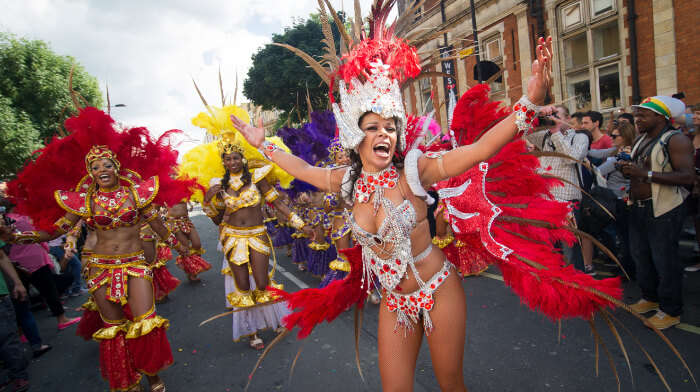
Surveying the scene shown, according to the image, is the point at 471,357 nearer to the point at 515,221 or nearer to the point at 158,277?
the point at 515,221

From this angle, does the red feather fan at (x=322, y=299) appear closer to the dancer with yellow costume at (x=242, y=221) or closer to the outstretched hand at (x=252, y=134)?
the outstretched hand at (x=252, y=134)

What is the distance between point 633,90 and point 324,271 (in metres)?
10.3

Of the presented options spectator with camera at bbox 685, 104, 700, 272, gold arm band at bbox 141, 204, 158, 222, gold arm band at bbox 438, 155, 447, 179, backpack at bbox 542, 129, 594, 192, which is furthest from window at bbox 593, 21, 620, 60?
gold arm band at bbox 141, 204, 158, 222

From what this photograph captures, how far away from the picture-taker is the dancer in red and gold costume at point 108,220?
3.32 meters

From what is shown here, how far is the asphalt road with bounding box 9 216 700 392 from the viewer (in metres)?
2.96

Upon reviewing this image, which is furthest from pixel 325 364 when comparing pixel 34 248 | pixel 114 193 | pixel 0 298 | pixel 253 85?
pixel 253 85

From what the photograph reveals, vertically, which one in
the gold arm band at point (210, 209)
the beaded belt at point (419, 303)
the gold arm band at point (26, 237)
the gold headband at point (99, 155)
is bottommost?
the beaded belt at point (419, 303)

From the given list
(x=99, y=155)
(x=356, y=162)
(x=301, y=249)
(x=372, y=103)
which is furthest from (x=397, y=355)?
(x=301, y=249)

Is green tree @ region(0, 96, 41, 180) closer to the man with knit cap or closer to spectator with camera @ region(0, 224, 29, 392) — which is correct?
spectator with camera @ region(0, 224, 29, 392)

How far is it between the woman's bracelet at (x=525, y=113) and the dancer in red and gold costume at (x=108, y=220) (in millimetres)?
3343

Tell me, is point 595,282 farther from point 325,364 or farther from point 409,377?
point 325,364

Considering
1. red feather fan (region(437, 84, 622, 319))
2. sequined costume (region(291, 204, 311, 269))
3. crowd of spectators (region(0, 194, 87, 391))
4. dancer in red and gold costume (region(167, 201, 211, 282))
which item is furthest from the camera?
sequined costume (region(291, 204, 311, 269))

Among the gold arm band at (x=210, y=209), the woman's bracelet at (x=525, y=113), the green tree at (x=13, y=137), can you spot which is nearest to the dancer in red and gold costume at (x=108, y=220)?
the gold arm band at (x=210, y=209)

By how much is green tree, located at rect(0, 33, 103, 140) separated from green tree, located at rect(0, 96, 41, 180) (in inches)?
15.3
